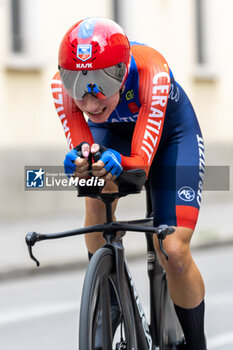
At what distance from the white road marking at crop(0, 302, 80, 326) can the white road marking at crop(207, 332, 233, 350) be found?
1.47 meters

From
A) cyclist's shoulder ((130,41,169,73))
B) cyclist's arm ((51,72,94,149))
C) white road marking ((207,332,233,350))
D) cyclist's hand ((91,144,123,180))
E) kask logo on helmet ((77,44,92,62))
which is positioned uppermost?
kask logo on helmet ((77,44,92,62))

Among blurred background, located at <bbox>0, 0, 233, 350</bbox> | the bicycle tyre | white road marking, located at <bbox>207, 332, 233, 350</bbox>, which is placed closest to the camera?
the bicycle tyre

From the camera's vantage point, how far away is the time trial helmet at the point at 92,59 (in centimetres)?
317

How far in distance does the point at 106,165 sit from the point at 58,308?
378 centimetres

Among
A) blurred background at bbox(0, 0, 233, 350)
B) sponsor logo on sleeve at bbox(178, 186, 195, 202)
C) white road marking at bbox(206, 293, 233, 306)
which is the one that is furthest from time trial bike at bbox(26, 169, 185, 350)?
blurred background at bbox(0, 0, 233, 350)

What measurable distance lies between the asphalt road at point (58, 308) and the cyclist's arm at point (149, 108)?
2.16 m

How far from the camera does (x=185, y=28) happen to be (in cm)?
1540

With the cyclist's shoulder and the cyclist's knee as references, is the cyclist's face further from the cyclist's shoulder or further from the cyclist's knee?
the cyclist's knee

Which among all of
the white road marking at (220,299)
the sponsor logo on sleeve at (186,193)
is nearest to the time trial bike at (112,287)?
the sponsor logo on sleeve at (186,193)

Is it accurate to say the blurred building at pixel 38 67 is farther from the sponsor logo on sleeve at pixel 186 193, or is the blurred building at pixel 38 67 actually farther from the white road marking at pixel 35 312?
the sponsor logo on sleeve at pixel 186 193

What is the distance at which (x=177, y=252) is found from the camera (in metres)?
3.77

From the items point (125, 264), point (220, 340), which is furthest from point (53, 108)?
point (125, 264)

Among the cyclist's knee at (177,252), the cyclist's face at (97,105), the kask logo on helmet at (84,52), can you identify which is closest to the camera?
the kask logo on helmet at (84,52)

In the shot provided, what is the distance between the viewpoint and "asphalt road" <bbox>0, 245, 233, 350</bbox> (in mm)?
5555
